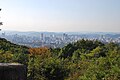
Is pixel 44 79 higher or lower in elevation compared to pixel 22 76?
lower

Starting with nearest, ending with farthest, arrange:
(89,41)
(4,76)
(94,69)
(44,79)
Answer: (4,76) → (94,69) → (44,79) → (89,41)

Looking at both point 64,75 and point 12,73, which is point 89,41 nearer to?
point 64,75

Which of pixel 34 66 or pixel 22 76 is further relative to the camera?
pixel 34 66

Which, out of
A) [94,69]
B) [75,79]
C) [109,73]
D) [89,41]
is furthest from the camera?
[89,41]

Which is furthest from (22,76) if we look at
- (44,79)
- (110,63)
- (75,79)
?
(44,79)

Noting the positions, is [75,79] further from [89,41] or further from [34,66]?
[89,41]

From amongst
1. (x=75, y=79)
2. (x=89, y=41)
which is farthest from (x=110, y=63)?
(x=89, y=41)
